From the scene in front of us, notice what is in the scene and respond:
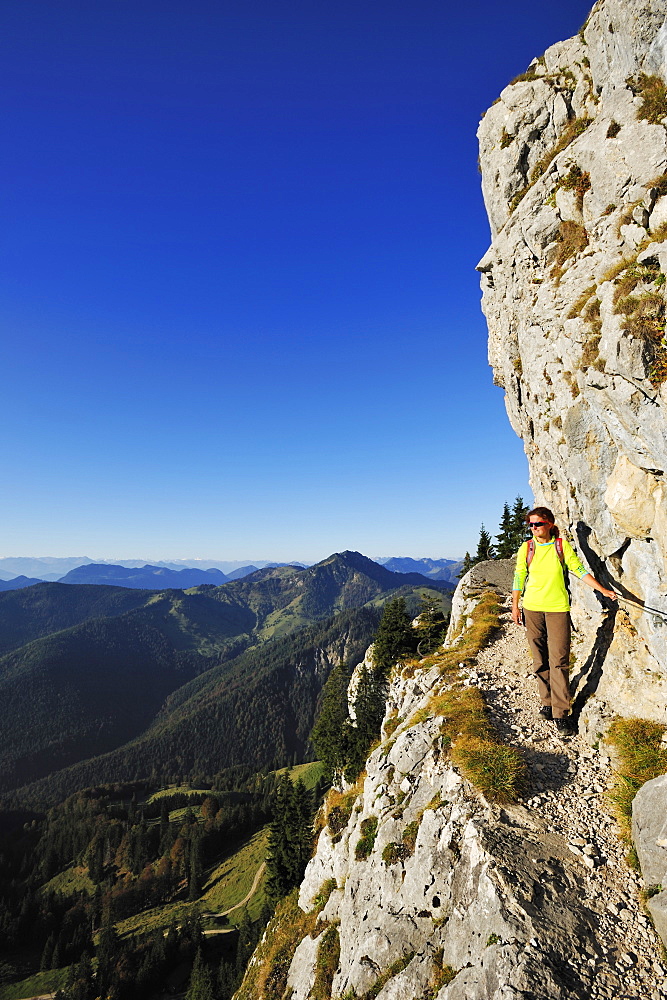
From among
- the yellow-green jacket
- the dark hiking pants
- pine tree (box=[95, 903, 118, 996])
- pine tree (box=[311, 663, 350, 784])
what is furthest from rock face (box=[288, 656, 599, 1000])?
pine tree (box=[95, 903, 118, 996])

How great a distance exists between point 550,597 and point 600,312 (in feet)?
30.5

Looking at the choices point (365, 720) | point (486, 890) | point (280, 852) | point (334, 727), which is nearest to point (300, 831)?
point (280, 852)

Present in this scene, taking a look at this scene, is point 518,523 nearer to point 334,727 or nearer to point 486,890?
point 334,727

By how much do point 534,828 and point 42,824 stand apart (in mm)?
242541

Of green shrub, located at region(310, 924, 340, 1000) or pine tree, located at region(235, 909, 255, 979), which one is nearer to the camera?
green shrub, located at region(310, 924, 340, 1000)

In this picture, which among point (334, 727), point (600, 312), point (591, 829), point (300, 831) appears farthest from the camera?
point (334, 727)

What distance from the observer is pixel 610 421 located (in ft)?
41.7

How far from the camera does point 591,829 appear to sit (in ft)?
31.2

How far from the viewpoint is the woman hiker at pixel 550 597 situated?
1192 centimetres

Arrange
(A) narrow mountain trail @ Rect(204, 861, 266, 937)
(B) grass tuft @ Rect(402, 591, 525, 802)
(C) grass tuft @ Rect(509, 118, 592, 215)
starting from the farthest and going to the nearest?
1. (A) narrow mountain trail @ Rect(204, 861, 266, 937)
2. (C) grass tuft @ Rect(509, 118, 592, 215)
3. (B) grass tuft @ Rect(402, 591, 525, 802)

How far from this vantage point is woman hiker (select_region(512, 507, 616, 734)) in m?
11.9

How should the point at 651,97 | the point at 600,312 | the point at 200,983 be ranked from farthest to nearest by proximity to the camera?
Answer: the point at 200,983
the point at 651,97
the point at 600,312

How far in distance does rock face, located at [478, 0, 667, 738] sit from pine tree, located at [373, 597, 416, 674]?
27403 millimetres

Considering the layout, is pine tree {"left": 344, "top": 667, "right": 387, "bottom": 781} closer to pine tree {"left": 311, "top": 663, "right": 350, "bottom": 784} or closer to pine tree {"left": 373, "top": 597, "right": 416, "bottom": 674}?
pine tree {"left": 373, "top": 597, "right": 416, "bottom": 674}
